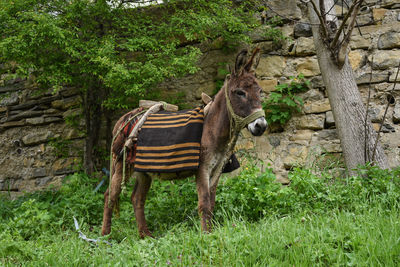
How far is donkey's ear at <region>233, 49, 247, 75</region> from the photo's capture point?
263cm

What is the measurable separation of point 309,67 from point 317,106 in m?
0.61

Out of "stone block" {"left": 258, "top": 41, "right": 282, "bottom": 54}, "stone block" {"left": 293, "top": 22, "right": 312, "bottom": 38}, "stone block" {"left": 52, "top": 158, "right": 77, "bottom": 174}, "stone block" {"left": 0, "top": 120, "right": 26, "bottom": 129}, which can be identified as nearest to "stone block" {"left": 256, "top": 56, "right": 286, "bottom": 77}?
"stone block" {"left": 258, "top": 41, "right": 282, "bottom": 54}

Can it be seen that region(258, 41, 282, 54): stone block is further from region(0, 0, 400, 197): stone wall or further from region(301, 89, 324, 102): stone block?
region(301, 89, 324, 102): stone block

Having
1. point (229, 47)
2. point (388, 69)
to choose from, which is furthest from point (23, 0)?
point (388, 69)

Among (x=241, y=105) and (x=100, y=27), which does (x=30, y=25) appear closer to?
(x=100, y=27)

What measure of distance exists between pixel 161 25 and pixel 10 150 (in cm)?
397

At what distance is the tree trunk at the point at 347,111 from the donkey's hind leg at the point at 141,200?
7.80 feet

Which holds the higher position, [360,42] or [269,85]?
[360,42]

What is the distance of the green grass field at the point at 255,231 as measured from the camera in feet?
7.04

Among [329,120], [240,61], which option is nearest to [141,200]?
[240,61]

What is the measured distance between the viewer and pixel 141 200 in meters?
3.30

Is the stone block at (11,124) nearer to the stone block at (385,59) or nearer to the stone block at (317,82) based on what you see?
the stone block at (317,82)

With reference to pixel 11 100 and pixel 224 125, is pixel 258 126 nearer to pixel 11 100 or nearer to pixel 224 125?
pixel 224 125

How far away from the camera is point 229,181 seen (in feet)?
12.8
